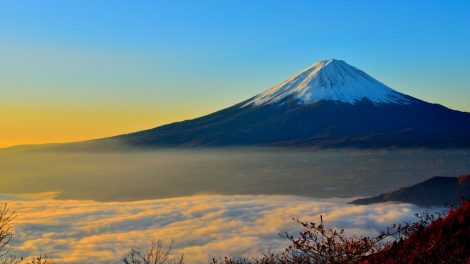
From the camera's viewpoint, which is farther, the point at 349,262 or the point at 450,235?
the point at 450,235

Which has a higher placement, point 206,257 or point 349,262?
point 349,262

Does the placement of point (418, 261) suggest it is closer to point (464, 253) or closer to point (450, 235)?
point (464, 253)

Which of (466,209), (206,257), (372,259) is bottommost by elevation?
(206,257)

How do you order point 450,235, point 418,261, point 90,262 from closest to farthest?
point 418,261
point 450,235
point 90,262

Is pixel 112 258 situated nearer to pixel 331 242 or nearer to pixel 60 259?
pixel 60 259

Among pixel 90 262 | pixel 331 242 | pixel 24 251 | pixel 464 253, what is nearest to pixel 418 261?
pixel 464 253

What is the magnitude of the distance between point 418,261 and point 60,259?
185615 millimetres

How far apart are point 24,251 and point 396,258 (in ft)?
627

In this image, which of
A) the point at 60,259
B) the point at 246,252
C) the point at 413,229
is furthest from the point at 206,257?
the point at 413,229

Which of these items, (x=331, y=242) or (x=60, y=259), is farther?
(x=60, y=259)

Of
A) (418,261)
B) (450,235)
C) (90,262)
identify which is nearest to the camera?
(418,261)

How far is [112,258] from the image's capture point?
191125 millimetres

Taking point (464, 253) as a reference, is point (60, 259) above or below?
below

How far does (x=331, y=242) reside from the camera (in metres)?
17.2
